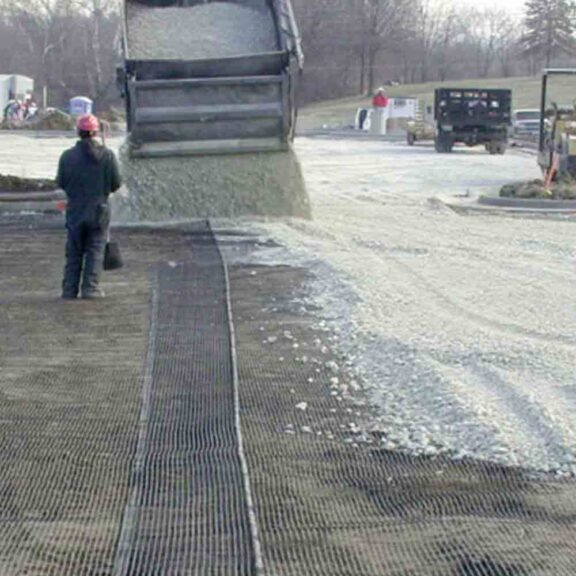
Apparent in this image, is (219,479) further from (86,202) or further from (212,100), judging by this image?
A: (212,100)

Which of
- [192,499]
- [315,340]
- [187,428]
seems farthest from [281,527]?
[315,340]

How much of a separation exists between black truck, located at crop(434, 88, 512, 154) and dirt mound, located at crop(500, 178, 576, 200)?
20455mm

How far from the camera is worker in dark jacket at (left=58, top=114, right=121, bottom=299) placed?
40.0 feet

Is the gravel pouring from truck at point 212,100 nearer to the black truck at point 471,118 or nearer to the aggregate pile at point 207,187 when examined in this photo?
the aggregate pile at point 207,187

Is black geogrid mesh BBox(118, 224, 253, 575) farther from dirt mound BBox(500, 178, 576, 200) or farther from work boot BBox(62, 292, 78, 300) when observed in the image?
dirt mound BBox(500, 178, 576, 200)

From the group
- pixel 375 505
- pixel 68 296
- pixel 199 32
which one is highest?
pixel 199 32

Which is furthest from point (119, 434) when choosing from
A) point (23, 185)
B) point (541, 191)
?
point (541, 191)

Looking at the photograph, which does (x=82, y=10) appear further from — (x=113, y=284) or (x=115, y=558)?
(x=115, y=558)

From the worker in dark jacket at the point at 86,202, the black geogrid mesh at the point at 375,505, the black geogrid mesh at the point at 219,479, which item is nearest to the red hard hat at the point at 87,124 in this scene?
the worker in dark jacket at the point at 86,202

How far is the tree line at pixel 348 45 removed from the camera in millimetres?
74875

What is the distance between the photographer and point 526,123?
56.4m

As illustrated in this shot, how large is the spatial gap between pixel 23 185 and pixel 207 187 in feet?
15.3

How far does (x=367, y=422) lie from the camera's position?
25.8 feet

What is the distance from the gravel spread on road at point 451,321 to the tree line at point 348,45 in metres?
49.6
